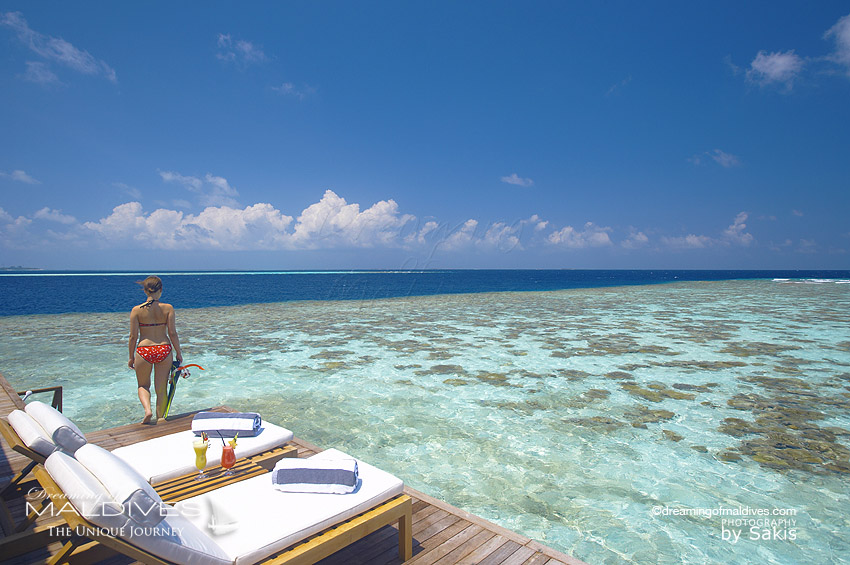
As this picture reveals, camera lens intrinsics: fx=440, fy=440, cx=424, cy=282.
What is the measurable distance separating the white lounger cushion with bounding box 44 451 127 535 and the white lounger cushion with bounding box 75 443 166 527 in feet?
0.09

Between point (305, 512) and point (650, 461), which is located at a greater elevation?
point (305, 512)

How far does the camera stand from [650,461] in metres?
6.05

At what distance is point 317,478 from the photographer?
11.3ft

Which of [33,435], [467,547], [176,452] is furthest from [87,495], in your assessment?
[467,547]

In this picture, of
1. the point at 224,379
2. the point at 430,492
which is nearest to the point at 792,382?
the point at 430,492

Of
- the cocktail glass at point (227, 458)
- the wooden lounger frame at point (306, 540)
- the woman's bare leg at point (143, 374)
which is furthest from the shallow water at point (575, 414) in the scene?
the cocktail glass at point (227, 458)

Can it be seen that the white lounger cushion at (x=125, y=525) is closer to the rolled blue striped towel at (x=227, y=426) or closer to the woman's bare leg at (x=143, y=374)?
the rolled blue striped towel at (x=227, y=426)

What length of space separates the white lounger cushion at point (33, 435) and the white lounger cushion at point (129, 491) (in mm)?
794

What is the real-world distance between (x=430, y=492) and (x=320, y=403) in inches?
157

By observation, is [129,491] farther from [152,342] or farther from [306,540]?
[152,342]

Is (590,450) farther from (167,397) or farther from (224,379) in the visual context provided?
(224,379)

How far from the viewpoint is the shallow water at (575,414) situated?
4750 mm

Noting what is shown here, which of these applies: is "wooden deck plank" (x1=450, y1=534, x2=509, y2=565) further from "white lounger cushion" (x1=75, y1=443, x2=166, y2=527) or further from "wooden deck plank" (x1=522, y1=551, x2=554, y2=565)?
"white lounger cushion" (x1=75, y1=443, x2=166, y2=527)

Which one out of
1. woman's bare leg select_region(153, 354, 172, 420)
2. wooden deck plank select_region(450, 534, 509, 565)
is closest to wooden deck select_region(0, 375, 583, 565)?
wooden deck plank select_region(450, 534, 509, 565)
